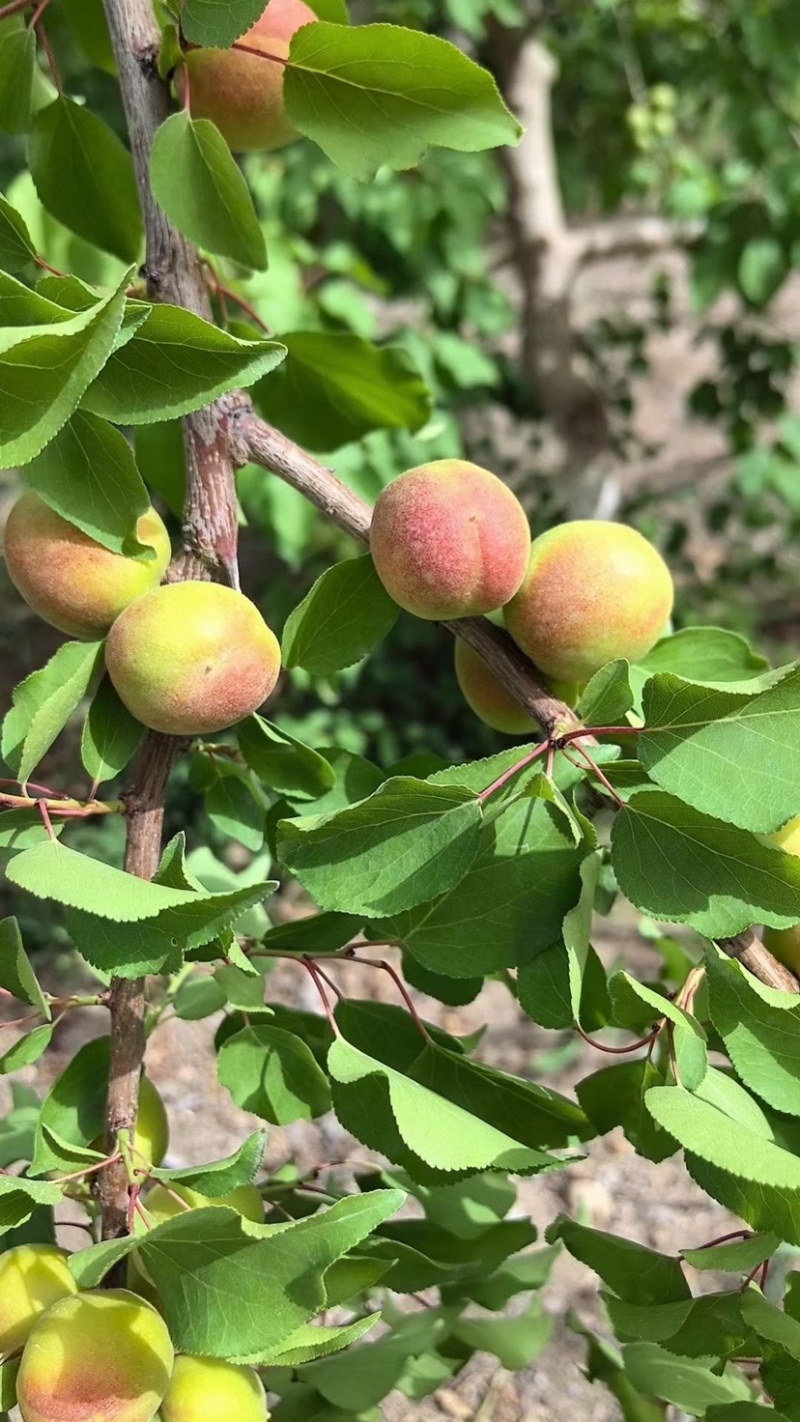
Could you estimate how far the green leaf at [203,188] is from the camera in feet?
1.57

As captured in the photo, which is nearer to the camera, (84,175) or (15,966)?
(15,966)

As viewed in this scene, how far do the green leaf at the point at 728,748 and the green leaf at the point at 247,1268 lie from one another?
0.18 metres

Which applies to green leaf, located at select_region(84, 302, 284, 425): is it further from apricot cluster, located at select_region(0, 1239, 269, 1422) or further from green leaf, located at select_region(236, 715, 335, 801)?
apricot cluster, located at select_region(0, 1239, 269, 1422)

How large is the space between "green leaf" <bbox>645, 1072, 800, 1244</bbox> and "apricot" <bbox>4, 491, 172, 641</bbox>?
284 mm

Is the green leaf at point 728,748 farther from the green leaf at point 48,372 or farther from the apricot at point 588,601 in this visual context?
the green leaf at point 48,372

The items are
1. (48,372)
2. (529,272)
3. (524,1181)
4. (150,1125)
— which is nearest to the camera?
(48,372)

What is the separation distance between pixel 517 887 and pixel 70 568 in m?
0.22

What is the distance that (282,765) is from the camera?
533 millimetres

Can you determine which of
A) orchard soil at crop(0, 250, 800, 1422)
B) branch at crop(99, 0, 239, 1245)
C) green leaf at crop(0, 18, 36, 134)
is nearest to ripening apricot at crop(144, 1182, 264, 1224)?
branch at crop(99, 0, 239, 1245)

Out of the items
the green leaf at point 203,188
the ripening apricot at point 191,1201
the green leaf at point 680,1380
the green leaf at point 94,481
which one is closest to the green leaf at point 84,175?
the green leaf at point 203,188

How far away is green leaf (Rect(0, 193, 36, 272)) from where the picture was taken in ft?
1.53

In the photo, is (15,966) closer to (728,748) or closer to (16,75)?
(728,748)

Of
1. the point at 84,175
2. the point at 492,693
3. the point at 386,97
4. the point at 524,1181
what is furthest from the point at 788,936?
the point at 524,1181

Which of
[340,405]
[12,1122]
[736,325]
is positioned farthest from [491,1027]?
[736,325]
